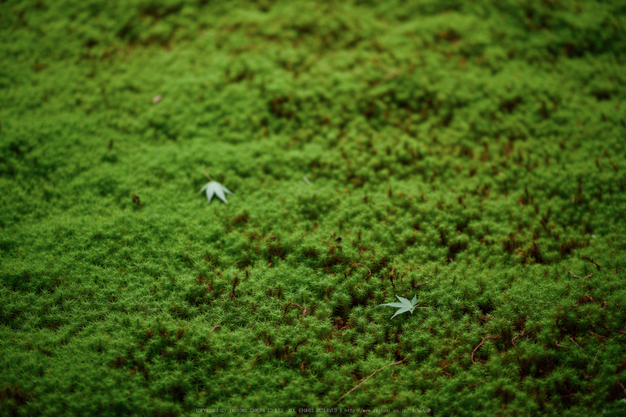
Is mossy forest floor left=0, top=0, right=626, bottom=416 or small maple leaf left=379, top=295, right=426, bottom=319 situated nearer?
mossy forest floor left=0, top=0, right=626, bottom=416

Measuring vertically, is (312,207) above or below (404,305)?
above

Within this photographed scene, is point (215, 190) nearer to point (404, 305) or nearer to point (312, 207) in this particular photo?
point (312, 207)

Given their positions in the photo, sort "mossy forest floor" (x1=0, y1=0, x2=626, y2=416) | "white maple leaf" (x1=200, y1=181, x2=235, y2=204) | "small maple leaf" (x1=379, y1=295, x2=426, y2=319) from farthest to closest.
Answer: "white maple leaf" (x1=200, y1=181, x2=235, y2=204) < "small maple leaf" (x1=379, y1=295, x2=426, y2=319) < "mossy forest floor" (x1=0, y1=0, x2=626, y2=416)

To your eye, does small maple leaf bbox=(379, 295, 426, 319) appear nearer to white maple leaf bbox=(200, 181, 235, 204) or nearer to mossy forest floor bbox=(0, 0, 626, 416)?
mossy forest floor bbox=(0, 0, 626, 416)

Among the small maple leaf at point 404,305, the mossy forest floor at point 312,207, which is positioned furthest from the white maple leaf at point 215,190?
the small maple leaf at point 404,305

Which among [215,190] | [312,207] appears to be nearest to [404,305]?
[312,207]

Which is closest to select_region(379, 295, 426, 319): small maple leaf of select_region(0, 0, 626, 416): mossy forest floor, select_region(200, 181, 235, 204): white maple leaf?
select_region(0, 0, 626, 416): mossy forest floor
